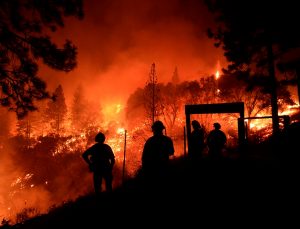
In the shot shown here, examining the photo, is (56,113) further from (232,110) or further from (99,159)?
(99,159)

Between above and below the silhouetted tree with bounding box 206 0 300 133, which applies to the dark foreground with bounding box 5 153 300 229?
below

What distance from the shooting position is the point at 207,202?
5.50 metres

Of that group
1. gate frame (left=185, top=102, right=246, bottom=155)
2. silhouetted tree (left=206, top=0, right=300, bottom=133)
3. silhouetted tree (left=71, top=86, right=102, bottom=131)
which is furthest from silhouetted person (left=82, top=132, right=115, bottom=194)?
silhouetted tree (left=71, top=86, right=102, bottom=131)

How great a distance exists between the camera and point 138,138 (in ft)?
143

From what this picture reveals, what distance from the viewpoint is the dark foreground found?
4.75 m

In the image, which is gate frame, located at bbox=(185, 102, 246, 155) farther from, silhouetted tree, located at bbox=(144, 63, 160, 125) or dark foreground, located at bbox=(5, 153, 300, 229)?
silhouetted tree, located at bbox=(144, 63, 160, 125)

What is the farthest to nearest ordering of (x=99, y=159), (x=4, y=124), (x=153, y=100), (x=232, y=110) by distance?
(x=4, y=124), (x=153, y=100), (x=232, y=110), (x=99, y=159)

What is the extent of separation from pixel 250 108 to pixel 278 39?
1679 centimetres

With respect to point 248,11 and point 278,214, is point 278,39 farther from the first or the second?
point 278,214

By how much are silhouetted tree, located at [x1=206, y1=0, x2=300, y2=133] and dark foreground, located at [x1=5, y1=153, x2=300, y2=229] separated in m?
9.73

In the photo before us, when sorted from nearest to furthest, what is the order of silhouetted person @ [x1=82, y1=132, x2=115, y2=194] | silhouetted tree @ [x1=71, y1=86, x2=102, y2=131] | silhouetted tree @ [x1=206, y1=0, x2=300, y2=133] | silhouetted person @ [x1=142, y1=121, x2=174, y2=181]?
silhouetted person @ [x1=142, y1=121, x2=174, y2=181] → silhouetted person @ [x1=82, y1=132, x2=115, y2=194] → silhouetted tree @ [x1=206, y1=0, x2=300, y2=133] → silhouetted tree @ [x1=71, y1=86, x2=102, y2=131]

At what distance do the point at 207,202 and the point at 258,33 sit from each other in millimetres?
15486

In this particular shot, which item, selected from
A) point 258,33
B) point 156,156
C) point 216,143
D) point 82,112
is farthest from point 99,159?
point 82,112

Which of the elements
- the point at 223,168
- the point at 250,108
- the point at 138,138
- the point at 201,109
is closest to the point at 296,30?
the point at 201,109
